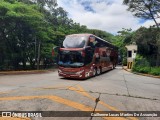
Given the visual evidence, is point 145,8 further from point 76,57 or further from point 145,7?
point 76,57

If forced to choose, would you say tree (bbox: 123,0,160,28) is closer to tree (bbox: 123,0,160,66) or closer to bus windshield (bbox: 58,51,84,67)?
tree (bbox: 123,0,160,66)

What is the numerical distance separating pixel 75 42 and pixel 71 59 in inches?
55.9

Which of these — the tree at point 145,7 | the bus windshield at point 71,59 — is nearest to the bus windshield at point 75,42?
the bus windshield at point 71,59

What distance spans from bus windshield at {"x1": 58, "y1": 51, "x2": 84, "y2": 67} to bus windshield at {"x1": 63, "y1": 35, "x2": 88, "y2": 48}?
2.11ft

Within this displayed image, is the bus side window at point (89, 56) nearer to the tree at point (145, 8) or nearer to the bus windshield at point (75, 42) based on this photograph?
the bus windshield at point (75, 42)

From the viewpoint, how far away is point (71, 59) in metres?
14.7

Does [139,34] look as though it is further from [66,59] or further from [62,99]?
[62,99]

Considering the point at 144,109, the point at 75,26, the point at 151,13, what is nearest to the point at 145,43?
the point at 151,13

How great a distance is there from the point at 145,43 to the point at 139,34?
1.56 metres

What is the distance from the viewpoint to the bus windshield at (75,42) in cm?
1496

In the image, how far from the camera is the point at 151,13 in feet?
83.0

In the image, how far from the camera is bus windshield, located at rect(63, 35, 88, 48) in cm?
1496

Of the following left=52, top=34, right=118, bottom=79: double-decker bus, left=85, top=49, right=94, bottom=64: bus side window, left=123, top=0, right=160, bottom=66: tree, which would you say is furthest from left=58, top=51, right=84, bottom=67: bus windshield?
left=123, top=0, right=160, bottom=66: tree

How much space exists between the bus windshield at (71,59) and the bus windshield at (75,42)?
64cm
